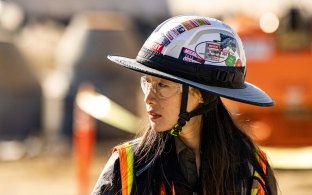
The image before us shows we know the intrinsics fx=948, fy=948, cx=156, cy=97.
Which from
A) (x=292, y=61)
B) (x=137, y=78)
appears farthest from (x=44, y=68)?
(x=292, y=61)

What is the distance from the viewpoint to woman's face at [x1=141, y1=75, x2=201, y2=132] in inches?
130

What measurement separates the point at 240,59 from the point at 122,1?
22943mm

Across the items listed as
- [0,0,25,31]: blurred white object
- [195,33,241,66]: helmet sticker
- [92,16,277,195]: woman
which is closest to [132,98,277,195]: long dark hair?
[92,16,277,195]: woman

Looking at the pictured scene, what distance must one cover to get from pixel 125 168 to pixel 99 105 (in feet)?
27.9

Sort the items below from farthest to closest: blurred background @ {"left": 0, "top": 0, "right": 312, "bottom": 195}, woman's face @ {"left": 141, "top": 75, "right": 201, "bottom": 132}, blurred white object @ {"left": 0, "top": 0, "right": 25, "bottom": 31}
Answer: blurred white object @ {"left": 0, "top": 0, "right": 25, "bottom": 31}, blurred background @ {"left": 0, "top": 0, "right": 312, "bottom": 195}, woman's face @ {"left": 141, "top": 75, "right": 201, "bottom": 132}

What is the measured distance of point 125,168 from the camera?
3.23 m

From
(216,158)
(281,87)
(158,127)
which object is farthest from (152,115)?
(281,87)

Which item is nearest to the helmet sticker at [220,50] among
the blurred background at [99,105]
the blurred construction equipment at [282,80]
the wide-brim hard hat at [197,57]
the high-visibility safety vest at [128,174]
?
the wide-brim hard hat at [197,57]

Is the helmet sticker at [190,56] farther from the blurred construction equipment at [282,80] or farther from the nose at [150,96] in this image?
the blurred construction equipment at [282,80]

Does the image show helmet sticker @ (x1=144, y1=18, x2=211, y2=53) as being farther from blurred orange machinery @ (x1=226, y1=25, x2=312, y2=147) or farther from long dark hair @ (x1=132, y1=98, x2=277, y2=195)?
blurred orange machinery @ (x1=226, y1=25, x2=312, y2=147)

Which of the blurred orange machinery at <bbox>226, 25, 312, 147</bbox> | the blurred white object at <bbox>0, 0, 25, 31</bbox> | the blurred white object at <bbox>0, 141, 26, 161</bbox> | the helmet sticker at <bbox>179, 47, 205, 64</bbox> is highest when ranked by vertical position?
the blurred white object at <bbox>0, 0, 25, 31</bbox>

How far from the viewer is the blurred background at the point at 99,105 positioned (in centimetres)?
1053

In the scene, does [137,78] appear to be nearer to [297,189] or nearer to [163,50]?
[297,189]

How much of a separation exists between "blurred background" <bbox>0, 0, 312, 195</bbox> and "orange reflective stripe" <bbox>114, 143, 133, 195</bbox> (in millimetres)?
4614
